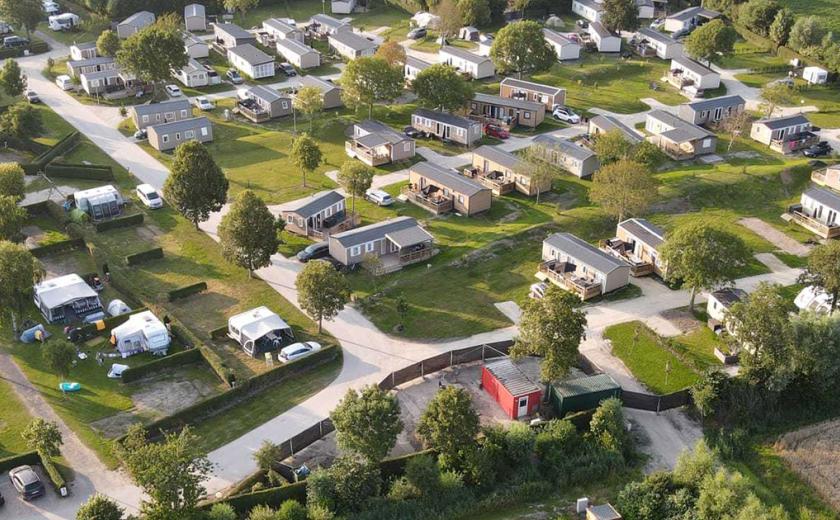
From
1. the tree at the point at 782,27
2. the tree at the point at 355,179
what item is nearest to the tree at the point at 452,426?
the tree at the point at 355,179

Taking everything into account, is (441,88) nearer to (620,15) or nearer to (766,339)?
(620,15)

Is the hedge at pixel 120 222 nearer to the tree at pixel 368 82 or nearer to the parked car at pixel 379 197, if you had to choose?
the parked car at pixel 379 197

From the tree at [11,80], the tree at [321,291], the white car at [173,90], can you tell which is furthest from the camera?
the white car at [173,90]

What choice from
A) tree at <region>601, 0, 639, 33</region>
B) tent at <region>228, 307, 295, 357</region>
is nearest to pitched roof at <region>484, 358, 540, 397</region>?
tent at <region>228, 307, 295, 357</region>

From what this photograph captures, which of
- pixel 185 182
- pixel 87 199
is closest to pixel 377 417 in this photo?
pixel 185 182

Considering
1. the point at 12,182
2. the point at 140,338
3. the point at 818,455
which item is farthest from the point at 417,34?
the point at 818,455

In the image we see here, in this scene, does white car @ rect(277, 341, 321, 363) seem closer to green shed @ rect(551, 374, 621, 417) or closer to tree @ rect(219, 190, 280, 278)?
tree @ rect(219, 190, 280, 278)

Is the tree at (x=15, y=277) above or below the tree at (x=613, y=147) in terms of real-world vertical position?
below
